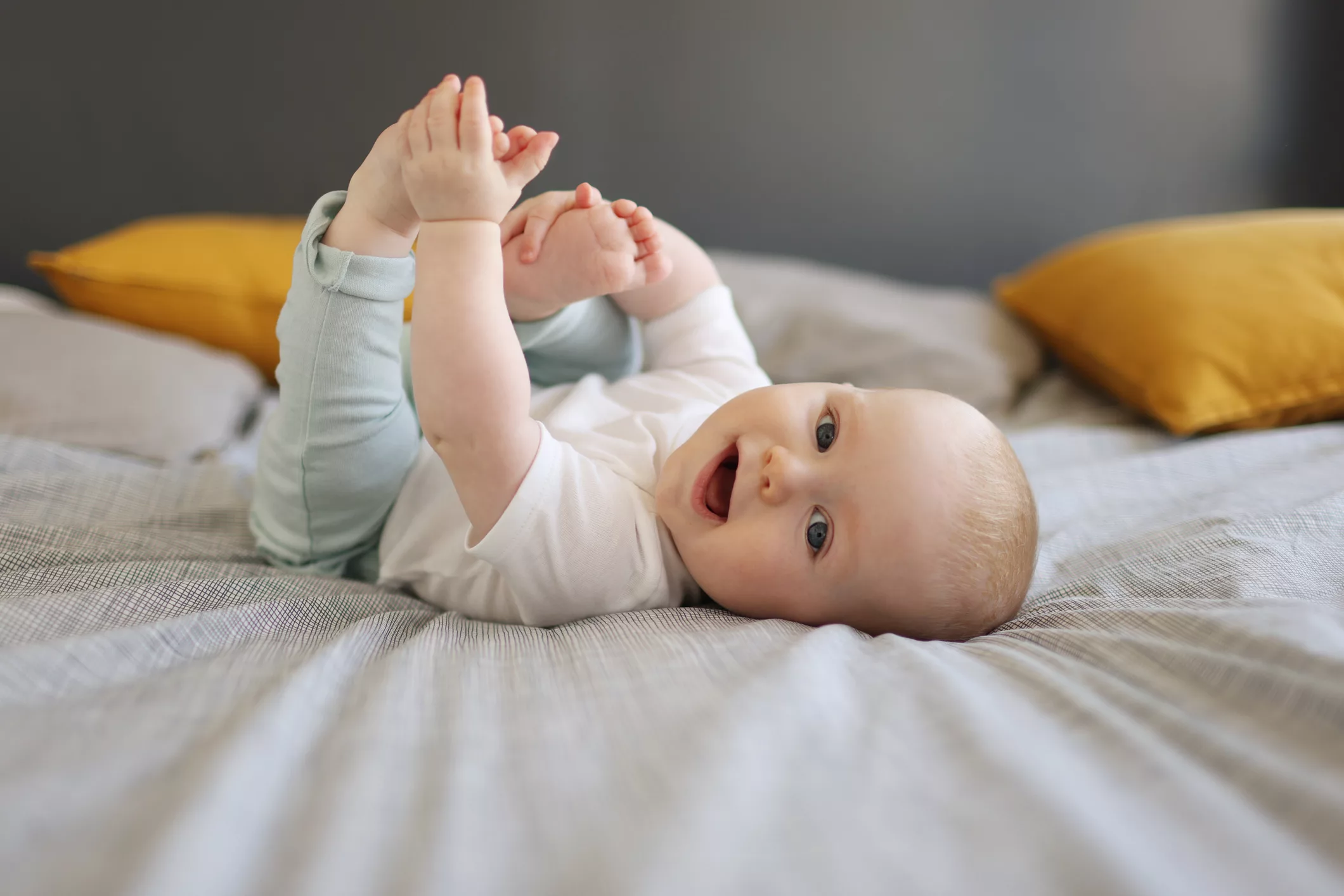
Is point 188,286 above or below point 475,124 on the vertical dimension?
below

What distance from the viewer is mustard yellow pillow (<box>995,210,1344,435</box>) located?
1.35 meters

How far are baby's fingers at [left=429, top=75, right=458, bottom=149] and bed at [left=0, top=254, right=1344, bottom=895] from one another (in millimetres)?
359

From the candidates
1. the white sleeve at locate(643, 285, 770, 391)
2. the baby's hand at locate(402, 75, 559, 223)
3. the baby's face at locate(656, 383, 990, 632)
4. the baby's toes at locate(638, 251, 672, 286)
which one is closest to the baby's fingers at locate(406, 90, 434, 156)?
the baby's hand at locate(402, 75, 559, 223)

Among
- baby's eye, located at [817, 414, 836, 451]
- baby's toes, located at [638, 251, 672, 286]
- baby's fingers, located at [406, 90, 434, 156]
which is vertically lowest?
baby's eye, located at [817, 414, 836, 451]

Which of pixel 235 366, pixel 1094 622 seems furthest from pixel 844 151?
pixel 1094 622

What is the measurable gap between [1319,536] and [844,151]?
61.2 inches

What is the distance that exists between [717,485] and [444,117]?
0.40 metres

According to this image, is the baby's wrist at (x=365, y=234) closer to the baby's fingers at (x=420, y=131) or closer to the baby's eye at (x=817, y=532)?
the baby's fingers at (x=420, y=131)

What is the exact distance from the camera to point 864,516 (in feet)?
2.42

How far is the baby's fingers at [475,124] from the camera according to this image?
2.03 ft

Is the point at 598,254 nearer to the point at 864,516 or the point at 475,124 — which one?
the point at 475,124

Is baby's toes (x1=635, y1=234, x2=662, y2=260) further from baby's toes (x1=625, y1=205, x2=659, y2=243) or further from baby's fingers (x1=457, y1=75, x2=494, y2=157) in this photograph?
baby's fingers (x1=457, y1=75, x2=494, y2=157)

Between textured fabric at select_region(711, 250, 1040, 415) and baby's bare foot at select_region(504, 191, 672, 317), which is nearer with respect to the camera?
baby's bare foot at select_region(504, 191, 672, 317)

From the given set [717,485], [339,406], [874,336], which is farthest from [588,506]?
[874,336]
